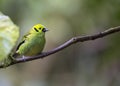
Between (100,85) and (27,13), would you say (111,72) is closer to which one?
(100,85)

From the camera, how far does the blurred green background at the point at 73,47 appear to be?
3.20 m

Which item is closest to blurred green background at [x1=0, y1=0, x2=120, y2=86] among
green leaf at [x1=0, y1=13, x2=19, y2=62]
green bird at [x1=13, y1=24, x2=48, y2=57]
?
green bird at [x1=13, y1=24, x2=48, y2=57]

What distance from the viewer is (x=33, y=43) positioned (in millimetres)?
1784

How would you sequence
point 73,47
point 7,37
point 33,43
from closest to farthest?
point 7,37
point 33,43
point 73,47

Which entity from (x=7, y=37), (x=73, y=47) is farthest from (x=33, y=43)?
(x=73, y=47)

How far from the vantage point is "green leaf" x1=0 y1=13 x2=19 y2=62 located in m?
0.49

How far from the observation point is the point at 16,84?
15.4 feet

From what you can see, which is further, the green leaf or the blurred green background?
the blurred green background

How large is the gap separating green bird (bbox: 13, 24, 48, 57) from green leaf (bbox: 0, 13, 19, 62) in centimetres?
102

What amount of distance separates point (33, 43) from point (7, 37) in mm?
1276

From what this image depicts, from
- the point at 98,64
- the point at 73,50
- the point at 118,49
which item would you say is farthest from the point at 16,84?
the point at 118,49

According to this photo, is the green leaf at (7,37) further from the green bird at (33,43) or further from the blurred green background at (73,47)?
the blurred green background at (73,47)

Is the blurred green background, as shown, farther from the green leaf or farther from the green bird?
the green leaf

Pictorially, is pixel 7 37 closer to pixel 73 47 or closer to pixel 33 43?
pixel 33 43
